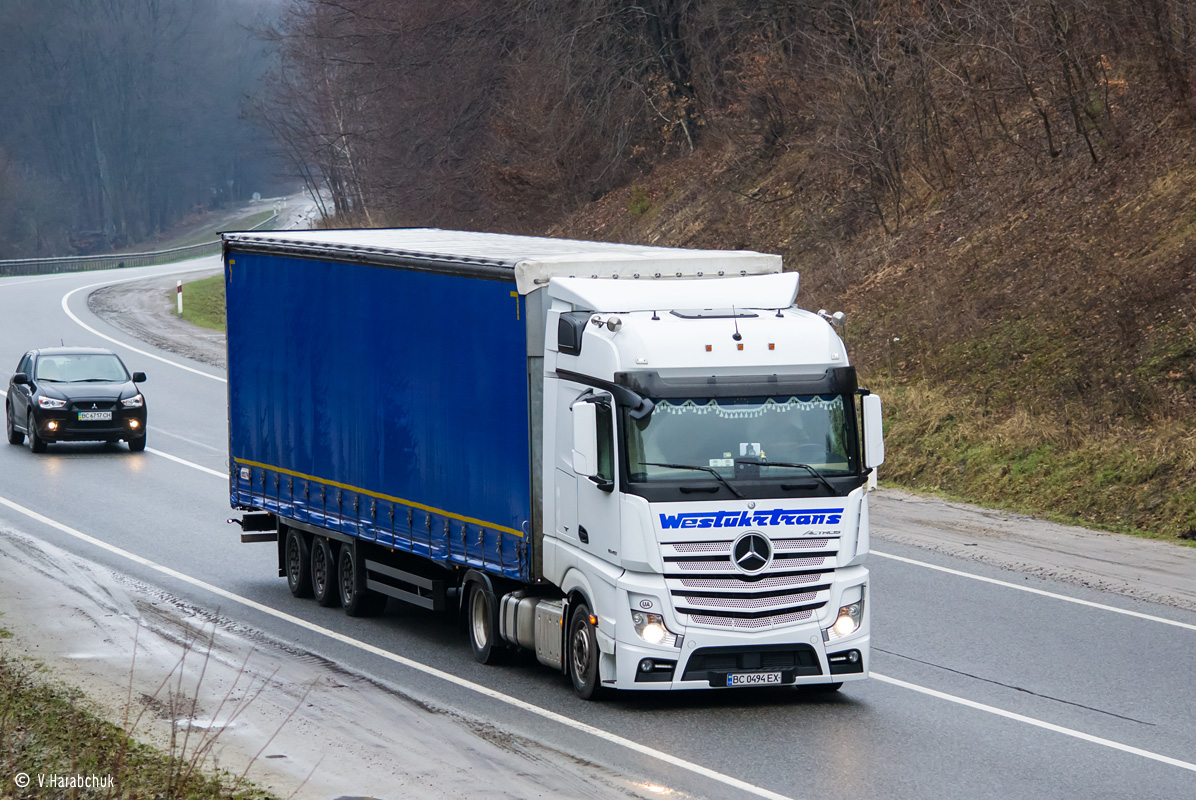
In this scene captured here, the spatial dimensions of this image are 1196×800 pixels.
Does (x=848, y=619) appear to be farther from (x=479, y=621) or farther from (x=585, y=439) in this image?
(x=479, y=621)

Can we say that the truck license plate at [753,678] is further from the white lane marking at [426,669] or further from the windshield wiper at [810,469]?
the windshield wiper at [810,469]

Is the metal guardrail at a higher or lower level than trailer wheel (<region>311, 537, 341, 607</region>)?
higher

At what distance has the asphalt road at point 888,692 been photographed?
30.6 feet

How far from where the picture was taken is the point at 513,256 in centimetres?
1239

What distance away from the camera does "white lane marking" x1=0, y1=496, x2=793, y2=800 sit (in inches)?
365

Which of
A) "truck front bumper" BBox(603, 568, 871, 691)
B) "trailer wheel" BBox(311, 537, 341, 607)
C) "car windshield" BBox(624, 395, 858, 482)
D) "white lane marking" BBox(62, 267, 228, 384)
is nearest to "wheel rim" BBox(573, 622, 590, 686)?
"truck front bumper" BBox(603, 568, 871, 691)

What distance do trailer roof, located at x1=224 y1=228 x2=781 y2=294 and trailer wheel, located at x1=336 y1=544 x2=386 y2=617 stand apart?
290cm

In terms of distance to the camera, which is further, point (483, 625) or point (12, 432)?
point (12, 432)

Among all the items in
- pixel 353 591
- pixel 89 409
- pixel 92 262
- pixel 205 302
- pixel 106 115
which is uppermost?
pixel 106 115

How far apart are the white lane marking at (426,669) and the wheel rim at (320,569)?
0.56 metres

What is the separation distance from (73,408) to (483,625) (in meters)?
16.3

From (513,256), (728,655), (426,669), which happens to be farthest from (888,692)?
(513,256)

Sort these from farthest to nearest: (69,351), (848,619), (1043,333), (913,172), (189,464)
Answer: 1. (913,172)
2. (69,351)
3. (189,464)
4. (1043,333)
5. (848,619)

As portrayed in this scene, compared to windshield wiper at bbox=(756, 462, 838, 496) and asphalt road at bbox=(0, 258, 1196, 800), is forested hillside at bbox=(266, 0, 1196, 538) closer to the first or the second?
asphalt road at bbox=(0, 258, 1196, 800)
